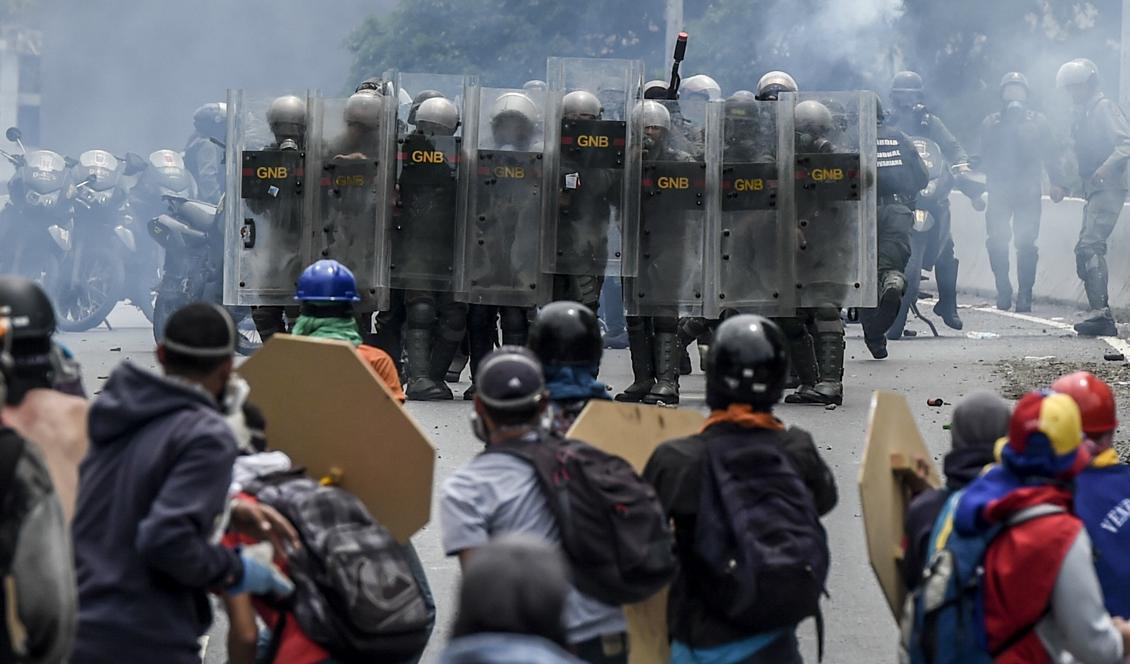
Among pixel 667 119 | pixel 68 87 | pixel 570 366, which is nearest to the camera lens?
pixel 570 366

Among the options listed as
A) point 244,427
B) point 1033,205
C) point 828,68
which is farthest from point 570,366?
→ point 828,68

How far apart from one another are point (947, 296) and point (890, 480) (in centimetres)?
1381

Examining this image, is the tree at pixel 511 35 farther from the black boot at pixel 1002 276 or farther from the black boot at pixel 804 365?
the black boot at pixel 804 365

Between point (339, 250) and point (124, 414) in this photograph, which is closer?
point (124, 414)

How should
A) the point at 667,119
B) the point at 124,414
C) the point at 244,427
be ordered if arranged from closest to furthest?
the point at 124,414
the point at 244,427
the point at 667,119

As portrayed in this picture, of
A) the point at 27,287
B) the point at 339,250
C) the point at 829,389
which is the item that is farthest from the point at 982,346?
the point at 27,287

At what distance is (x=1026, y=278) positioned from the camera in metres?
20.7

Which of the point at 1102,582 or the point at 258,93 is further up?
the point at 258,93

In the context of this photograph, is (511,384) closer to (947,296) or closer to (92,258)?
(947,296)

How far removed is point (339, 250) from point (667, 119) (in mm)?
2091

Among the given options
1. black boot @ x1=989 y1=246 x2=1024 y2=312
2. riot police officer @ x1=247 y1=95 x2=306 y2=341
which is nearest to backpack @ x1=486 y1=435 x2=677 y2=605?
riot police officer @ x1=247 y1=95 x2=306 y2=341

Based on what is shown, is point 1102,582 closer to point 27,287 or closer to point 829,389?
point 27,287

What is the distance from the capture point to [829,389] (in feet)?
40.8

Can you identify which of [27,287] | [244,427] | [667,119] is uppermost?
[667,119]
